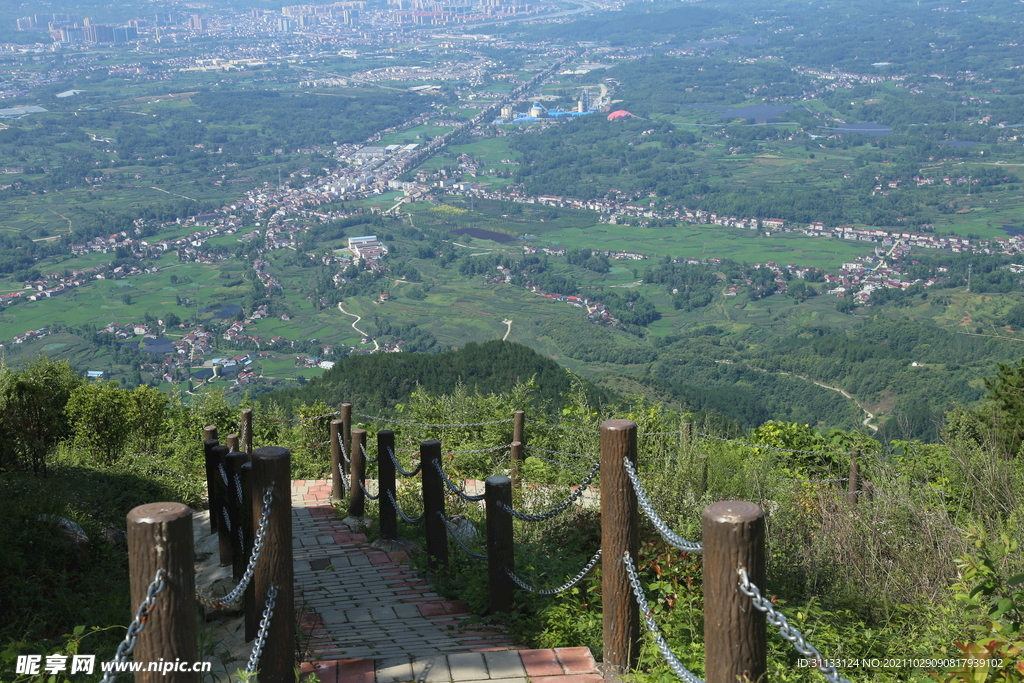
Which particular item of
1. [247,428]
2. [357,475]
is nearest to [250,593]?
[357,475]

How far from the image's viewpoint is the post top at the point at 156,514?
191 cm

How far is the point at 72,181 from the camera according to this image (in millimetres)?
60594

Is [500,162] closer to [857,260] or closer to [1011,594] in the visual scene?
[857,260]

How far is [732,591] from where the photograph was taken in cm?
197

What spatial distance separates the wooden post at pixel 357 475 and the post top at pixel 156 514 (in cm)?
370

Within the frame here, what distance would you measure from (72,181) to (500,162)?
105ft

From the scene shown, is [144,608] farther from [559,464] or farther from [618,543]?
[559,464]

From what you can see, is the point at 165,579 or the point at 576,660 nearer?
the point at 165,579

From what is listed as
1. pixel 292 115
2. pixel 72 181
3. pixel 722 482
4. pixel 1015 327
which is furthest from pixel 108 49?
pixel 722 482

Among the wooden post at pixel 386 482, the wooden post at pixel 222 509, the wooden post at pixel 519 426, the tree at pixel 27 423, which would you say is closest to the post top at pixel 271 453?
the wooden post at pixel 222 509

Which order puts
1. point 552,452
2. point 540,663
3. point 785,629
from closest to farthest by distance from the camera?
point 785,629
point 540,663
point 552,452

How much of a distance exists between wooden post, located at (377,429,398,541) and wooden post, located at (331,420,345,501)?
162cm

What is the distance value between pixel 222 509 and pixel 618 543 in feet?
8.52

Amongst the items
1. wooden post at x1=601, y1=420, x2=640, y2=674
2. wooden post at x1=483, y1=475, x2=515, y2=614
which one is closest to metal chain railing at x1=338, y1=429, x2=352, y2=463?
wooden post at x1=483, y1=475, x2=515, y2=614
